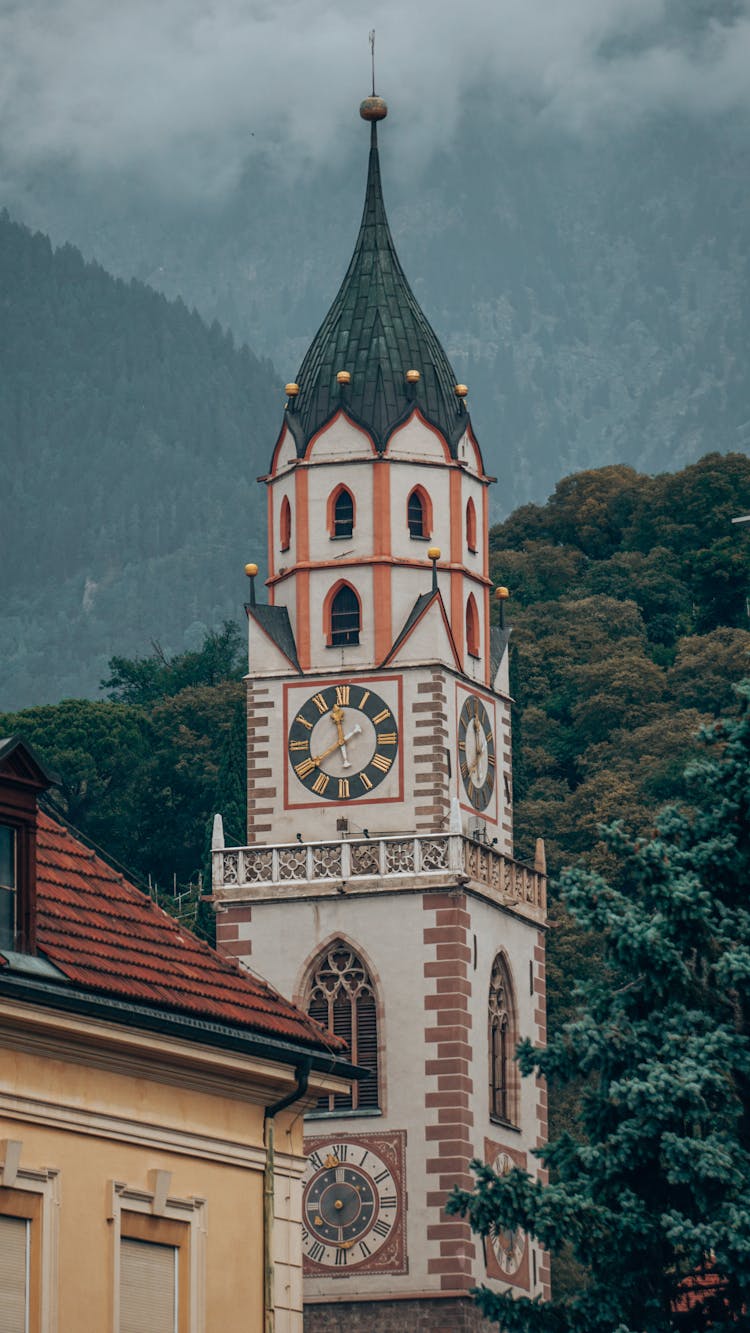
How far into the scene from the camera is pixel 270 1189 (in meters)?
38.3

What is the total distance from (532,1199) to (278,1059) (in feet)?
17.1

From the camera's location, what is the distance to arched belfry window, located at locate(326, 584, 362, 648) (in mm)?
74750

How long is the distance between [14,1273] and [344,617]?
40.4 meters

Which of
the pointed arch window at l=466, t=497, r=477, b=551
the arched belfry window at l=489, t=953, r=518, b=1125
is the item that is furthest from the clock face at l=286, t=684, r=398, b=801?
the pointed arch window at l=466, t=497, r=477, b=551

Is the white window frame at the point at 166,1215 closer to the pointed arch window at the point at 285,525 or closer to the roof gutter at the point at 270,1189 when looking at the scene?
the roof gutter at the point at 270,1189

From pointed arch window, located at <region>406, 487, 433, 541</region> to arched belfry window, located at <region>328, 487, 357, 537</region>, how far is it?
1.09 m

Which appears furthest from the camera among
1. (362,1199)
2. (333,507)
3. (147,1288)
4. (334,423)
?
(334,423)

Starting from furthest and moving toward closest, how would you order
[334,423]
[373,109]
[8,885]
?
[373,109], [334,423], [8,885]

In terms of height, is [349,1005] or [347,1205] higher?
[349,1005]

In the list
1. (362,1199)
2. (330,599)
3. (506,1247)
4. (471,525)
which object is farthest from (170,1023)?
(471,525)

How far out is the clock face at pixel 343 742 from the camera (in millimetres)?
73312

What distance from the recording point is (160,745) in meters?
117

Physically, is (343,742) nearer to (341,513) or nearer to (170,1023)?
(341,513)

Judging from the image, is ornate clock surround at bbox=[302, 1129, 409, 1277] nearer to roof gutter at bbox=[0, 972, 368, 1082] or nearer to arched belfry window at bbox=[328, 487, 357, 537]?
arched belfry window at bbox=[328, 487, 357, 537]
